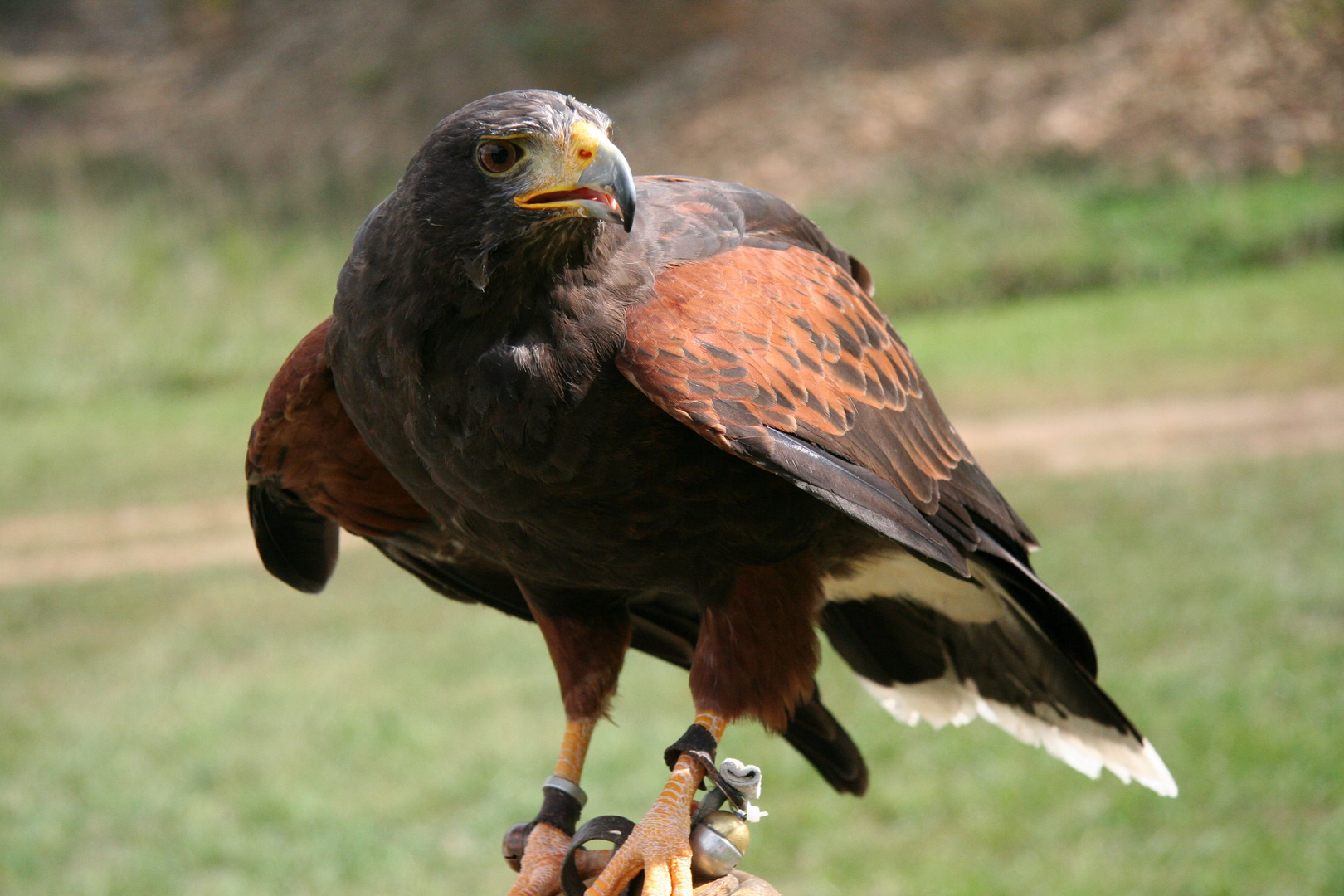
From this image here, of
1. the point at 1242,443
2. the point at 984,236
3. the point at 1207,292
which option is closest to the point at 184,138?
the point at 984,236

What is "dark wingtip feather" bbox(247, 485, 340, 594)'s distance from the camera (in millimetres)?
3084

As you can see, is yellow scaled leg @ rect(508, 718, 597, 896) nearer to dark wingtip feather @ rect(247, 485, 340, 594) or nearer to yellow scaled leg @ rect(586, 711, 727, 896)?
yellow scaled leg @ rect(586, 711, 727, 896)

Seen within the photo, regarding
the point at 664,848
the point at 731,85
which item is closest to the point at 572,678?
the point at 664,848

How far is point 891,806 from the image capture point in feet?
17.6

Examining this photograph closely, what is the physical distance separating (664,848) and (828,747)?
84cm

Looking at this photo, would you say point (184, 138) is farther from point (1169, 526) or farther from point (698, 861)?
point (698, 861)

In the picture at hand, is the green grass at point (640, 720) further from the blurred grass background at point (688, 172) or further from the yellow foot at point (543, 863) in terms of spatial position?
the yellow foot at point (543, 863)

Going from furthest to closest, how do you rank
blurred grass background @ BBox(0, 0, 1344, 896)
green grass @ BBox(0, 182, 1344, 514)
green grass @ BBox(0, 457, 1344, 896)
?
green grass @ BBox(0, 182, 1344, 514), blurred grass background @ BBox(0, 0, 1344, 896), green grass @ BBox(0, 457, 1344, 896)

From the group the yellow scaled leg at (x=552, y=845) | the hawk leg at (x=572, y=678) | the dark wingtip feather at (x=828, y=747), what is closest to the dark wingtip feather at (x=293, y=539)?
the hawk leg at (x=572, y=678)

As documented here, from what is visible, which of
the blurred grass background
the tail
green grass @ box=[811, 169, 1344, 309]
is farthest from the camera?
green grass @ box=[811, 169, 1344, 309]

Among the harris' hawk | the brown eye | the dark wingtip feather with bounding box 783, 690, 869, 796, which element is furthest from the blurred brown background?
the brown eye

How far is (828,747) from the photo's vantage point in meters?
3.23

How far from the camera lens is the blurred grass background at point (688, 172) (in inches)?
208

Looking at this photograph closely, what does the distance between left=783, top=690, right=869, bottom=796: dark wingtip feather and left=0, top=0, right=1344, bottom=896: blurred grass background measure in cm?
176
